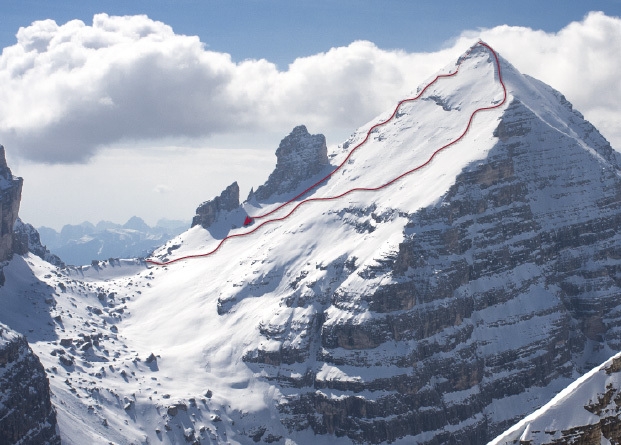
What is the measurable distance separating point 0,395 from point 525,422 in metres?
182

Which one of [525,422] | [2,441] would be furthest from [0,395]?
[525,422]

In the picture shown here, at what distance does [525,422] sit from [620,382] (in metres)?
7.70

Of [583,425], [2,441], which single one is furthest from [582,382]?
[2,441]

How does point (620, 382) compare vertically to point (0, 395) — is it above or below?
above

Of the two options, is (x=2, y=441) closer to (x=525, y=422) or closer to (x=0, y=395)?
(x=0, y=395)

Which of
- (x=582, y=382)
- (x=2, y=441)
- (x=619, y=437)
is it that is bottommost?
(x=2, y=441)

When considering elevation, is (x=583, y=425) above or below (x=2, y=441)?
above

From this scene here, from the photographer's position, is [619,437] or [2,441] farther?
[2,441]

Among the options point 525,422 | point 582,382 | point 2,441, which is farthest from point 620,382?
point 2,441

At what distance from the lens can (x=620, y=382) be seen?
174ft

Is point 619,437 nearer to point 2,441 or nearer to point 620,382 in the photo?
point 620,382

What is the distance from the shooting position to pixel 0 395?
655ft

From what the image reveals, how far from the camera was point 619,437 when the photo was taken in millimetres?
53156

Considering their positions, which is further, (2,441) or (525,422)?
(2,441)
